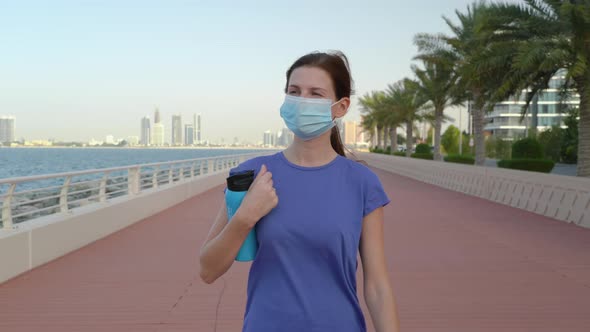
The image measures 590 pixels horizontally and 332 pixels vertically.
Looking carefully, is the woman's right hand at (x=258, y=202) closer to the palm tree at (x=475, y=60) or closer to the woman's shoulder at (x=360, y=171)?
the woman's shoulder at (x=360, y=171)

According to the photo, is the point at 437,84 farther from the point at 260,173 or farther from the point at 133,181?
the point at 260,173

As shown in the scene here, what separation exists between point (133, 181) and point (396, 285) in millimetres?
8941

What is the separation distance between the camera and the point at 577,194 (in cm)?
1511

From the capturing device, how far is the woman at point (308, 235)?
2014 millimetres

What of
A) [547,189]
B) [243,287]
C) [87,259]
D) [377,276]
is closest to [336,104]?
[377,276]

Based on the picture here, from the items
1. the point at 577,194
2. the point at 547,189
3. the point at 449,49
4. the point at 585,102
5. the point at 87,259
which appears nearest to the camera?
the point at 87,259

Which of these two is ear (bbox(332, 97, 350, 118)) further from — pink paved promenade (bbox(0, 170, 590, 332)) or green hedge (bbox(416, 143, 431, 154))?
green hedge (bbox(416, 143, 431, 154))

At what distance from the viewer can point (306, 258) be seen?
2.04 meters

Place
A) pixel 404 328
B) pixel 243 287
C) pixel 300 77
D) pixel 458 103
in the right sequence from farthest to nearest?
pixel 458 103 → pixel 243 287 → pixel 404 328 → pixel 300 77

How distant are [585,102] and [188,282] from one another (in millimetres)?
16781

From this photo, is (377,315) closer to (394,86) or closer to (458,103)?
(458,103)

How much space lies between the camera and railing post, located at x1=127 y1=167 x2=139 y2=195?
15453mm

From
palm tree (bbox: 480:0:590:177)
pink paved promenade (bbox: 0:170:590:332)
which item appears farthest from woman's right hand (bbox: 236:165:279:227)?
palm tree (bbox: 480:0:590:177)

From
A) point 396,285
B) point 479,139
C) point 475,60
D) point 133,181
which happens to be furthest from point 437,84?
point 396,285
